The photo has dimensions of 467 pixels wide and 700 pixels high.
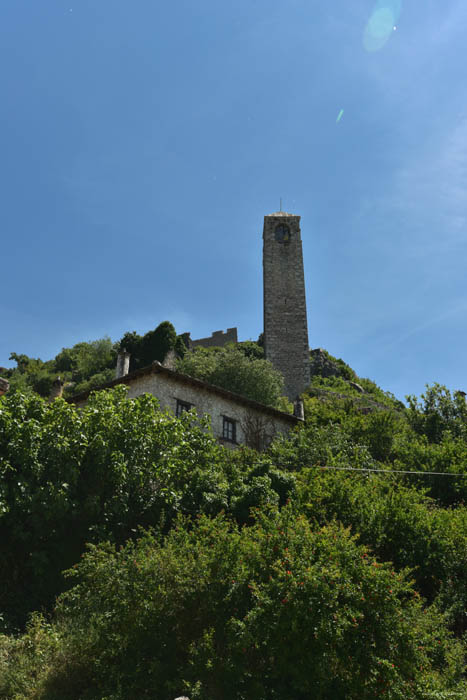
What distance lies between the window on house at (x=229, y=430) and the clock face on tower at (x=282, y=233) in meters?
28.0

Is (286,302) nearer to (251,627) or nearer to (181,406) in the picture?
(181,406)

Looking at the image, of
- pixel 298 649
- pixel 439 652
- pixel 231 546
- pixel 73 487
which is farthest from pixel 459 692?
pixel 73 487

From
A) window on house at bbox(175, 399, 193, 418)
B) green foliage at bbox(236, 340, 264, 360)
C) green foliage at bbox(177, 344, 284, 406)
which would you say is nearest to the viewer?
window on house at bbox(175, 399, 193, 418)

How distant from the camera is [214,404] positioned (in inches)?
918

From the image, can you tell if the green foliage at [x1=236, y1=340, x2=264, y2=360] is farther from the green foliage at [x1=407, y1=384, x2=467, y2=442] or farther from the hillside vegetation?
the hillside vegetation

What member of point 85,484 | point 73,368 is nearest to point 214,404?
point 85,484

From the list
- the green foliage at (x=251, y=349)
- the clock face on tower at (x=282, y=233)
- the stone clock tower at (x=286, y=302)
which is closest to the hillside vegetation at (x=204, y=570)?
the stone clock tower at (x=286, y=302)

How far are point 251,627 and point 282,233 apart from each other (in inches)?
1702

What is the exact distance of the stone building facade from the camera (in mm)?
21734

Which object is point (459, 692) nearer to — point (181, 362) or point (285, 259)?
point (181, 362)

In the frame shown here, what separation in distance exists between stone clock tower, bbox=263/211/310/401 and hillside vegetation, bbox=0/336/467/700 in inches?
917

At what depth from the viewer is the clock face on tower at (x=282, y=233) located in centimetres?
4825

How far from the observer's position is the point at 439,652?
965cm

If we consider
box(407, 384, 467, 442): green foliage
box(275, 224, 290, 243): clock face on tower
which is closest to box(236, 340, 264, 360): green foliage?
box(275, 224, 290, 243): clock face on tower
